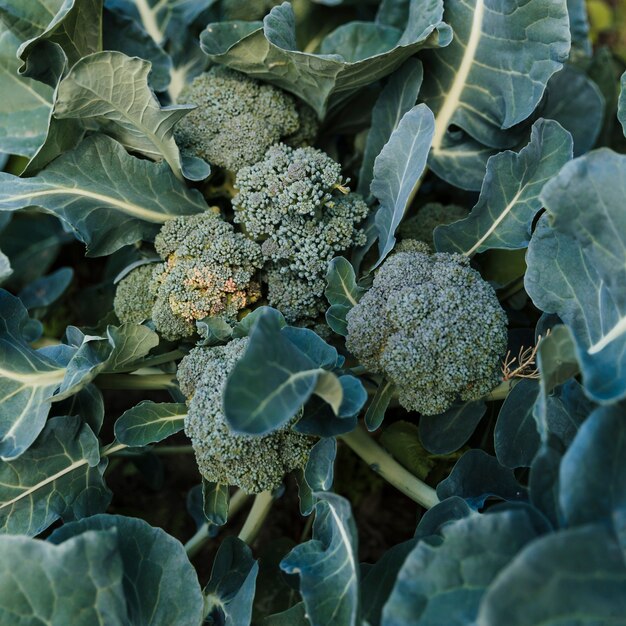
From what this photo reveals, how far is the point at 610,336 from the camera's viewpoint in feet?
3.78

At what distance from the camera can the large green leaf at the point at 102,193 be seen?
1.41 m

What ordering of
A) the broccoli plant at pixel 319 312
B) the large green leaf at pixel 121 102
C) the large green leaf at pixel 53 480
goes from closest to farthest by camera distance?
the broccoli plant at pixel 319 312 < the large green leaf at pixel 121 102 < the large green leaf at pixel 53 480

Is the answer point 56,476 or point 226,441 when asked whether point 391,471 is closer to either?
point 226,441

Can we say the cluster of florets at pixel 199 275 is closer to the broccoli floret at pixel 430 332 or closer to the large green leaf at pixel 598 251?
the broccoli floret at pixel 430 332

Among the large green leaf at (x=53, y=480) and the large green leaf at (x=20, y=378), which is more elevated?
the large green leaf at (x=20, y=378)

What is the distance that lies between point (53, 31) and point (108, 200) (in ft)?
1.20

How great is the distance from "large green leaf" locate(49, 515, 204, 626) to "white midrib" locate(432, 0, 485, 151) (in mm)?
1160

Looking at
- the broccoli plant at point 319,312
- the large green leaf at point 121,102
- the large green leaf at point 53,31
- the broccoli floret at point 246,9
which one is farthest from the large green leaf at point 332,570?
the broccoli floret at point 246,9

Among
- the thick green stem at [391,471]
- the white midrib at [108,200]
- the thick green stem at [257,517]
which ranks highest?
the white midrib at [108,200]

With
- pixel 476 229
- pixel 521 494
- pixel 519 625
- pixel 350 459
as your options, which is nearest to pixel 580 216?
pixel 476 229

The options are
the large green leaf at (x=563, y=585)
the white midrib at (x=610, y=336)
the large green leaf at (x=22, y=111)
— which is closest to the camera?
the large green leaf at (x=563, y=585)

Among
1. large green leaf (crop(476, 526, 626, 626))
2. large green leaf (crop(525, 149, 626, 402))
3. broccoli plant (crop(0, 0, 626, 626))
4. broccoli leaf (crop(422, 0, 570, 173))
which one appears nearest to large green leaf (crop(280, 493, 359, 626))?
broccoli plant (crop(0, 0, 626, 626))

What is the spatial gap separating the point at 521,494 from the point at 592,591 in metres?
0.42

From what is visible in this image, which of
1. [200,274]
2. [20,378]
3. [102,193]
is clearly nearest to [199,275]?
[200,274]
